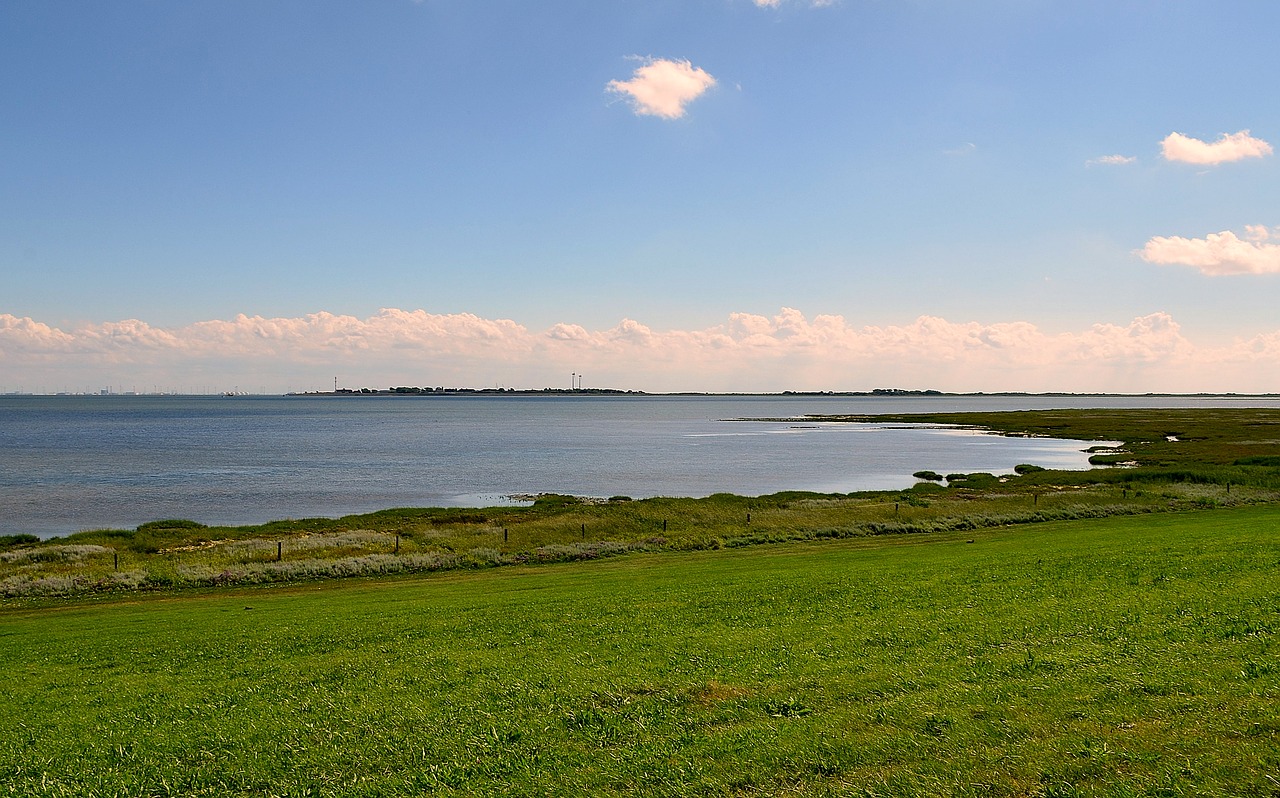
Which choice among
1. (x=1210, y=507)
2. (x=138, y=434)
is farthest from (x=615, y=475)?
(x=138, y=434)

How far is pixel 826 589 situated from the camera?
22000 millimetres

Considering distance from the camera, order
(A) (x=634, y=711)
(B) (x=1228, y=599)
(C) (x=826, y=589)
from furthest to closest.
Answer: (C) (x=826, y=589), (B) (x=1228, y=599), (A) (x=634, y=711)

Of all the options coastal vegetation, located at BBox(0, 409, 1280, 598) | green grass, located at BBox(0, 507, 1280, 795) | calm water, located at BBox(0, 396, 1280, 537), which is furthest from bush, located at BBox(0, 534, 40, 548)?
green grass, located at BBox(0, 507, 1280, 795)

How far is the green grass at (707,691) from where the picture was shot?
9.45m

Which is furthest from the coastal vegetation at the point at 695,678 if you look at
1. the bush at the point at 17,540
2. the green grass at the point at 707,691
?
the bush at the point at 17,540

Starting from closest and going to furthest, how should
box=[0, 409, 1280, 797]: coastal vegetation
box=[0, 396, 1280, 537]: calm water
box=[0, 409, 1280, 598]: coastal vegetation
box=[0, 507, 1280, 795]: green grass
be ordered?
box=[0, 507, 1280, 795]: green grass → box=[0, 409, 1280, 797]: coastal vegetation → box=[0, 409, 1280, 598]: coastal vegetation → box=[0, 396, 1280, 537]: calm water

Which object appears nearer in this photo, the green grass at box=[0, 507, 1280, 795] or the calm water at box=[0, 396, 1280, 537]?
the green grass at box=[0, 507, 1280, 795]

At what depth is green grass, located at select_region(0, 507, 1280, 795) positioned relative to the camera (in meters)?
9.45

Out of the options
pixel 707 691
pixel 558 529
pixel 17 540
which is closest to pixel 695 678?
pixel 707 691

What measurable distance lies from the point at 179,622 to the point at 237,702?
11.2m

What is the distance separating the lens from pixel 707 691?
1285 cm

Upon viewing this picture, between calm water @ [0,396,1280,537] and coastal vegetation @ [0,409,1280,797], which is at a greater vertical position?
coastal vegetation @ [0,409,1280,797]

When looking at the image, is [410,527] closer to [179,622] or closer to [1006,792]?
[179,622]

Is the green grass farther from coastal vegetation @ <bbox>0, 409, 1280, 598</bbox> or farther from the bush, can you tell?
the bush
